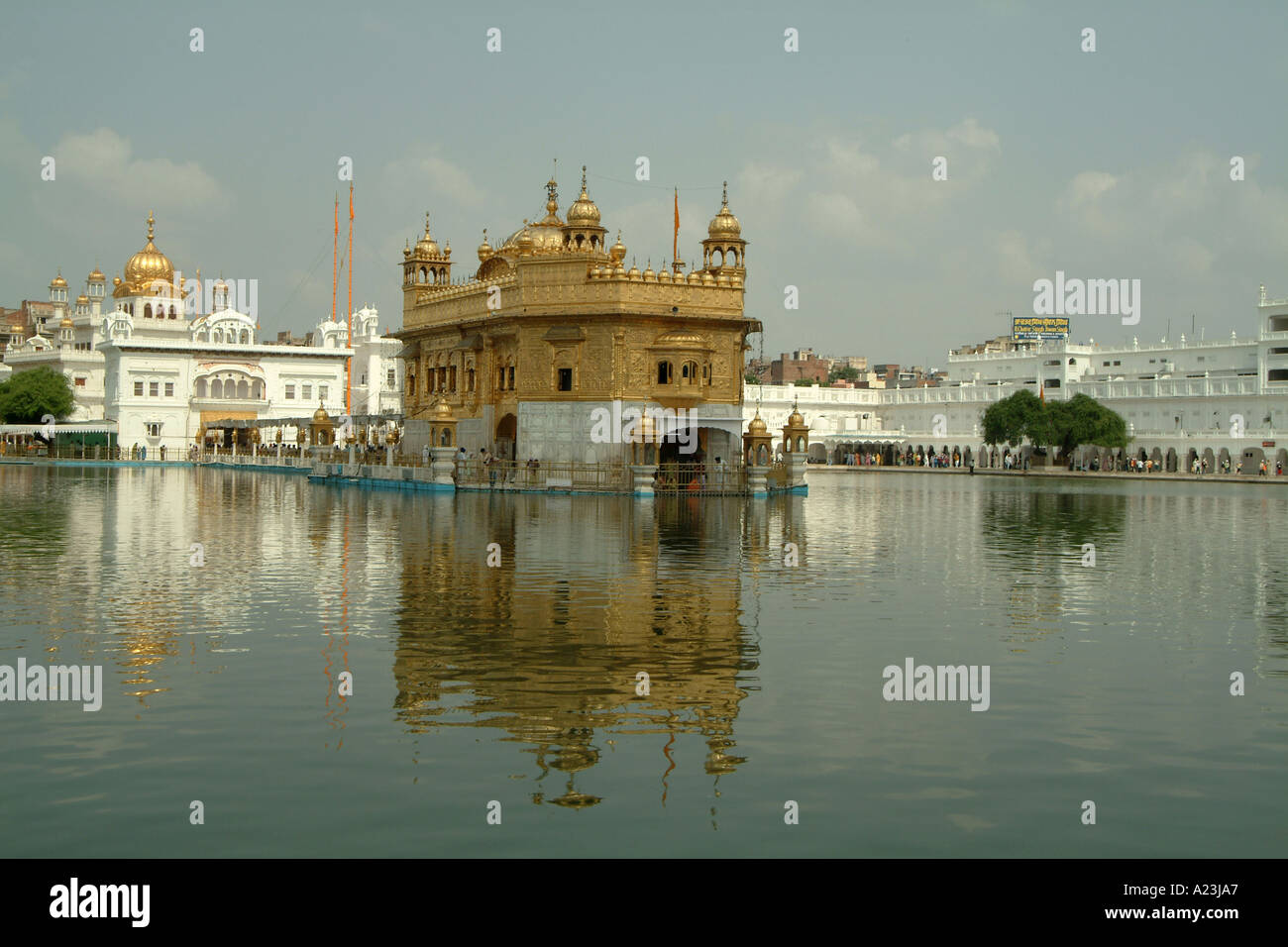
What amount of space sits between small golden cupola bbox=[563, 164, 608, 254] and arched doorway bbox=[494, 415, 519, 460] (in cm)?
759

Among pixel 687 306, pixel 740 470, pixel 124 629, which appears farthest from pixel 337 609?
pixel 687 306

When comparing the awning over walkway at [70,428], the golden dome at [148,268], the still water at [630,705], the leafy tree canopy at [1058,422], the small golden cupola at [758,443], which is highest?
the golden dome at [148,268]

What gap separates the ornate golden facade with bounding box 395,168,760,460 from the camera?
48031 mm

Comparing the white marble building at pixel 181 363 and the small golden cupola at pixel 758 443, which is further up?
the white marble building at pixel 181 363

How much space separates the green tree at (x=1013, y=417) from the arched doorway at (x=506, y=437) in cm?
4913

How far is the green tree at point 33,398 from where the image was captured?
87.4 m

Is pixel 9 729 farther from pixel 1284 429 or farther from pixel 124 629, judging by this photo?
pixel 1284 429

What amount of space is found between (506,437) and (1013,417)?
5024 centimetres

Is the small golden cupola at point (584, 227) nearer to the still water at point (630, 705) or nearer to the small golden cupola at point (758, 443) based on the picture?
the small golden cupola at point (758, 443)

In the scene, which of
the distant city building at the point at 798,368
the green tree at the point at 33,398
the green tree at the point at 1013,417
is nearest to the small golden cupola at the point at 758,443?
the green tree at the point at 1013,417

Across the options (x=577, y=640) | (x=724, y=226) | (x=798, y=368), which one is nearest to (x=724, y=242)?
(x=724, y=226)

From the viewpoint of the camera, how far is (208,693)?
1071cm

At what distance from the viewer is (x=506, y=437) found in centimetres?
5316

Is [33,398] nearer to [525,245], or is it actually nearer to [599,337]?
[525,245]
